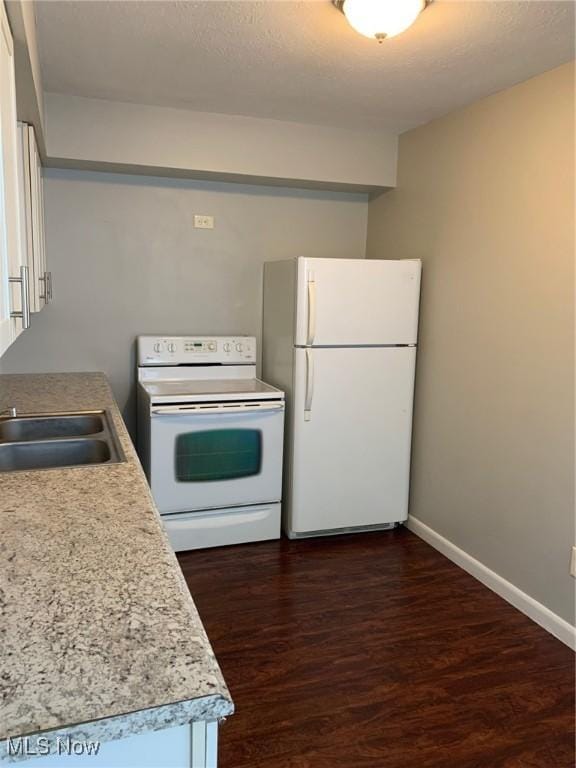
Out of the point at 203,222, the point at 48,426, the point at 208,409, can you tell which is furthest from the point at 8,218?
the point at 203,222

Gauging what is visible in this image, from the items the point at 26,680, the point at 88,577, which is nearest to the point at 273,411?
the point at 88,577

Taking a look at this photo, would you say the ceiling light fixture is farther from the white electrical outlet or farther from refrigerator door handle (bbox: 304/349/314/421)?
the white electrical outlet

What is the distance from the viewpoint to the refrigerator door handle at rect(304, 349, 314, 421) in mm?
3121

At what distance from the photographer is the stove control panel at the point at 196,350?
3.44 meters

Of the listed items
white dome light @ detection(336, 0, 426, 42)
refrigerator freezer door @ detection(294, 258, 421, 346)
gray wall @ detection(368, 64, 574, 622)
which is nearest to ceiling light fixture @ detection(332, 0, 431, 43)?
white dome light @ detection(336, 0, 426, 42)

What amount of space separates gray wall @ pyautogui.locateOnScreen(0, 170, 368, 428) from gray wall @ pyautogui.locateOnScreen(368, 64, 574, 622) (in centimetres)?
74

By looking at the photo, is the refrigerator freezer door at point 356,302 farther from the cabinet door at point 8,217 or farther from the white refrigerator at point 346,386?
the cabinet door at point 8,217

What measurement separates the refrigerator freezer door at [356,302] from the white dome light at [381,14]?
1295 millimetres

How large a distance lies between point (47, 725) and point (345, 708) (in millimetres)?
1539

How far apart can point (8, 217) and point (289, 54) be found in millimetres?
1482

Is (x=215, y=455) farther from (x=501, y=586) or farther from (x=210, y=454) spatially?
(x=501, y=586)

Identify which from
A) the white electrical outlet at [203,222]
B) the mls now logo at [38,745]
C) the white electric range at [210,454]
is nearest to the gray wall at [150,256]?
the white electrical outlet at [203,222]

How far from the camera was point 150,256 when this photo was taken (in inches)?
137

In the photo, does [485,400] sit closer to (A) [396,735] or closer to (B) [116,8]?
(A) [396,735]
